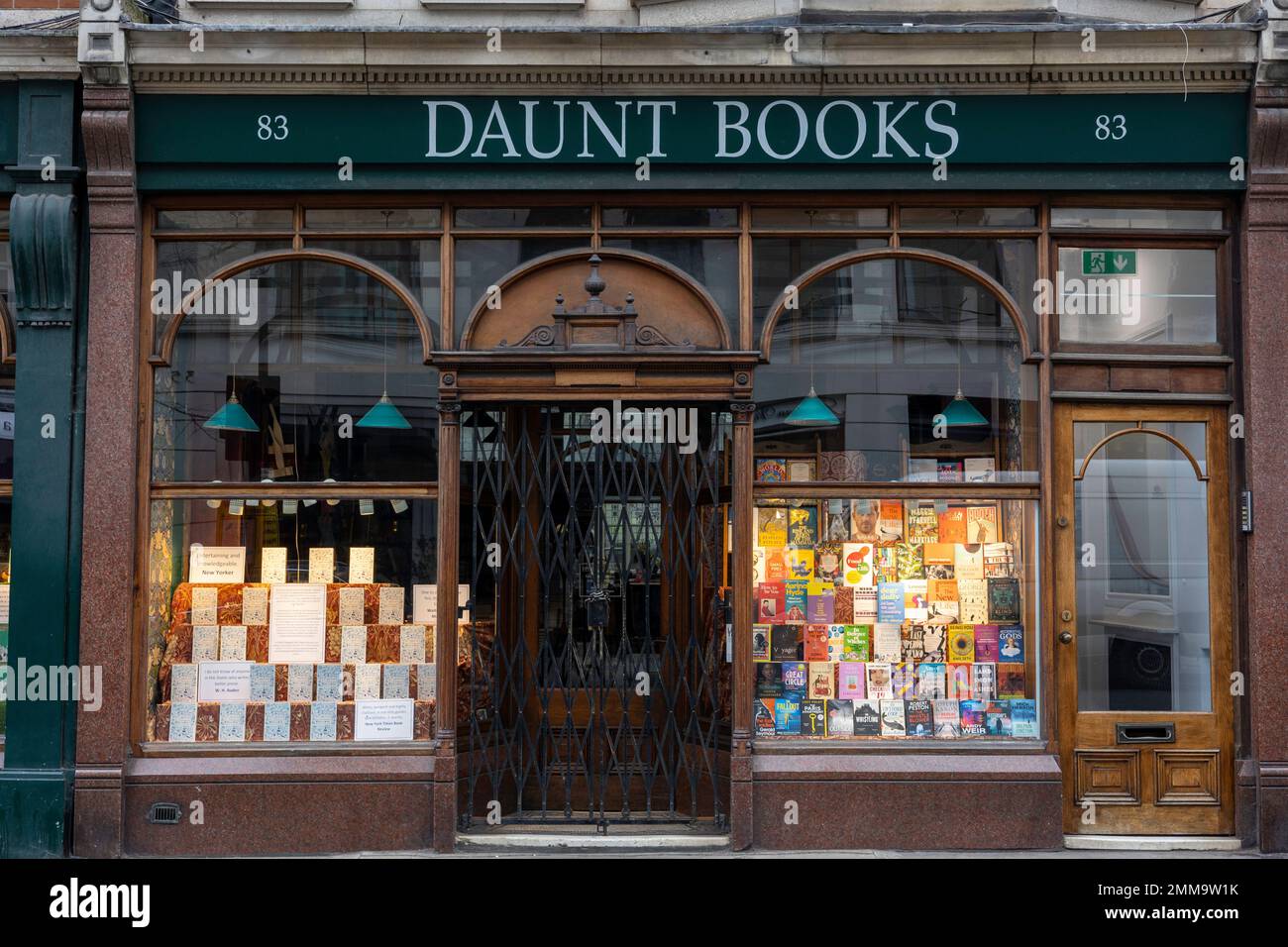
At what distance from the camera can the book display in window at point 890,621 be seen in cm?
851

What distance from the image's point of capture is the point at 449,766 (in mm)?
8164

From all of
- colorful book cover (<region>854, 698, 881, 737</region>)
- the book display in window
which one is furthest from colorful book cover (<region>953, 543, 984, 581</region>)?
colorful book cover (<region>854, 698, 881, 737</region>)

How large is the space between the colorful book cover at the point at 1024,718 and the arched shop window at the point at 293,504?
168 inches

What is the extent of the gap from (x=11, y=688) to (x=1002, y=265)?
772 centimetres

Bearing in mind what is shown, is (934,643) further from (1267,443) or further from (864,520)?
(1267,443)

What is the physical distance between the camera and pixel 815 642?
8.66m

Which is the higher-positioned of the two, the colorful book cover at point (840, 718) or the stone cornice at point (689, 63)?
the stone cornice at point (689, 63)

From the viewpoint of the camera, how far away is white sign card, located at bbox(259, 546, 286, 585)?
859 centimetres

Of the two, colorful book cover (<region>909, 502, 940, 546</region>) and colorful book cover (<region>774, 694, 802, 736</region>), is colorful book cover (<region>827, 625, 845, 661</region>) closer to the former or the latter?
colorful book cover (<region>774, 694, 802, 736</region>)

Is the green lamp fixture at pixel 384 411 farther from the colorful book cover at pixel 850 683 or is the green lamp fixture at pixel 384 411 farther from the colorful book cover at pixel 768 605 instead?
the colorful book cover at pixel 850 683

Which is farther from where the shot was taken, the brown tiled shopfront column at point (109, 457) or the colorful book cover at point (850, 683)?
the colorful book cover at point (850, 683)

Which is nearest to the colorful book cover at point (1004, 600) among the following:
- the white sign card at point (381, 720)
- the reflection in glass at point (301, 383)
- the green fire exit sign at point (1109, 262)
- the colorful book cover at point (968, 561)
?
the colorful book cover at point (968, 561)

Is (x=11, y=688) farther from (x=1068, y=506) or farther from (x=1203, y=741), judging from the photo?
A: (x=1203, y=741)

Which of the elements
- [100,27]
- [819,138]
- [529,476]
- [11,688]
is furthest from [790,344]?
[11,688]
